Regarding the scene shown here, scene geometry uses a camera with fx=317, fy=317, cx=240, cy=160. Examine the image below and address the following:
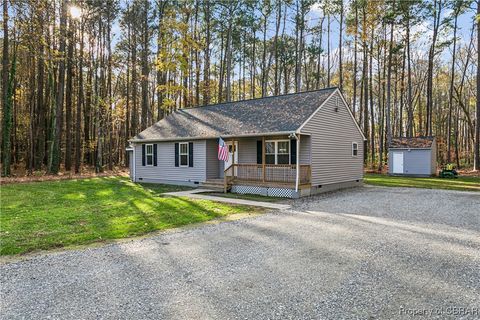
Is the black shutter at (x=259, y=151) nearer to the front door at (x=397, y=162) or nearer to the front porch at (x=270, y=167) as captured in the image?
the front porch at (x=270, y=167)

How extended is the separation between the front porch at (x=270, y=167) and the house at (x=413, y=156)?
13.4 m

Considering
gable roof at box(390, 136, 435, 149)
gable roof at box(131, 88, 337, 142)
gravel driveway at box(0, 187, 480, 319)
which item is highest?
gable roof at box(131, 88, 337, 142)

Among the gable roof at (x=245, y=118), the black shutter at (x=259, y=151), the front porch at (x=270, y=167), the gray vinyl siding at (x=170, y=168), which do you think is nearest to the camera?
the front porch at (x=270, y=167)

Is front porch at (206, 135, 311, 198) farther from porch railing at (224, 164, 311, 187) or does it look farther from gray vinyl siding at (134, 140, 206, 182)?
gray vinyl siding at (134, 140, 206, 182)

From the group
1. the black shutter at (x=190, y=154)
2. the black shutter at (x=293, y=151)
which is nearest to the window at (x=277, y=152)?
the black shutter at (x=293, y=151)

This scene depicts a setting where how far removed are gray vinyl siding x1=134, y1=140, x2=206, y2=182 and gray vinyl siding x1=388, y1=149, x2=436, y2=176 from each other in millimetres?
15754

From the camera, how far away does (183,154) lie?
16844 millimetres

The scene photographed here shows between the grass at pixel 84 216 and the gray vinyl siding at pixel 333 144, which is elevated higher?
the gray vinyl siding at pixel 333 144

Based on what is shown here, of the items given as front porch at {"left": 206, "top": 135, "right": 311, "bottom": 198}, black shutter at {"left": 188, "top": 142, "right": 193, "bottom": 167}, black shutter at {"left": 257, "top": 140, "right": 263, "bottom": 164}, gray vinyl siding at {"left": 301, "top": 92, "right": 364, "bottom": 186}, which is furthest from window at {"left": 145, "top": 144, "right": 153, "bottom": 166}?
gray vinyl siding at {"left": 301, "top": 92, "right": 364, "bottom": 186}

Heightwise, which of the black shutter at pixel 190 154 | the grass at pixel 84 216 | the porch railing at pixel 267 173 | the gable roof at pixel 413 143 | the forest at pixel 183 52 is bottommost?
the grass at pixel 84 216

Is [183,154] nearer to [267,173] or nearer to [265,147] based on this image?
[265,147]

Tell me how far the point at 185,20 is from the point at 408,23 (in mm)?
18863

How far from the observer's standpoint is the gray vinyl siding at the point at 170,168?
16.0 meters

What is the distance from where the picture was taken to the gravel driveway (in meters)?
3.50
